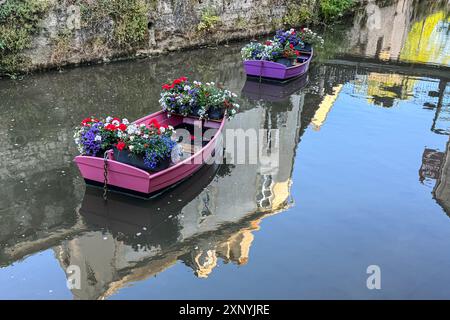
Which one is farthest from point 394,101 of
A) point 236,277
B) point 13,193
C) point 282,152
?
point 13,193

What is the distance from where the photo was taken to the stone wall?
49.0 ft

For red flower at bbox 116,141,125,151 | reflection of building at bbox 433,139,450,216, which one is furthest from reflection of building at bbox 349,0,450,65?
red flower at bbox 116,141,125,151

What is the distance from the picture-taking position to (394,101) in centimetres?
1488

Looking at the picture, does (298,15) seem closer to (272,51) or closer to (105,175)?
(272,51)

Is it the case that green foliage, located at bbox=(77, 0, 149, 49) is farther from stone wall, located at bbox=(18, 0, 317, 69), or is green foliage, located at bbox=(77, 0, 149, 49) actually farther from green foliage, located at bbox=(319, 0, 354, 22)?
green foliage, located at bbox=(319, 0, 354, 22)

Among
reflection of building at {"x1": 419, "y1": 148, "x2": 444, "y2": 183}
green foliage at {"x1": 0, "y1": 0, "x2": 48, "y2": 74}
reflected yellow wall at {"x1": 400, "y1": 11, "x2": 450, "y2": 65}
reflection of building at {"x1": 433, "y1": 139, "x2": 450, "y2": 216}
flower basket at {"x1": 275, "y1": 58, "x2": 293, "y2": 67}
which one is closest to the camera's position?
reflection of building at {"x1": 433, "y1": 139, "x2": 450, "y2": 216}

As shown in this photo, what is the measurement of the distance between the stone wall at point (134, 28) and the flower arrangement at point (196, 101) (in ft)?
21.0

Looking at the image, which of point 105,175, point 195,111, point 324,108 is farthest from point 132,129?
point 324,108

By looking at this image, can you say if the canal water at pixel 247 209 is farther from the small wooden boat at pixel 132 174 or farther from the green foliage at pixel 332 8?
the green foliage at pixel 332 8

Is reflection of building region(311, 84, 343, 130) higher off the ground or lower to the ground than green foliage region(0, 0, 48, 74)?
lower

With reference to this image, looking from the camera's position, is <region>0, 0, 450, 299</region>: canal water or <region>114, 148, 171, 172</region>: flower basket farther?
<region>114, 148, 171, 172</region>: flower basket

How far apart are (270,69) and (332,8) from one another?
13.4m

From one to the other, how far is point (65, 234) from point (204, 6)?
1449 centimetres

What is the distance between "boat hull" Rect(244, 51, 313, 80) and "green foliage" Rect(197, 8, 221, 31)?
4.67 metres
